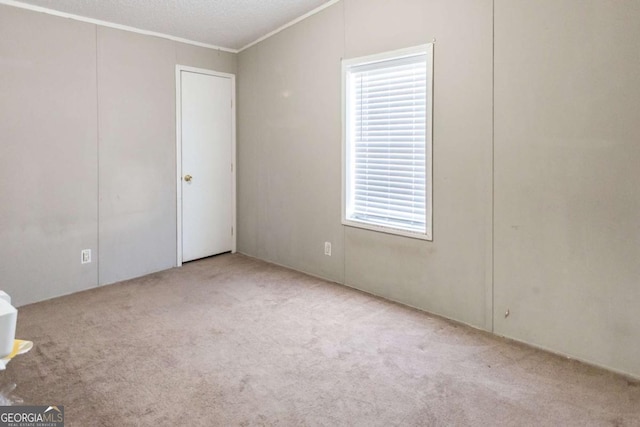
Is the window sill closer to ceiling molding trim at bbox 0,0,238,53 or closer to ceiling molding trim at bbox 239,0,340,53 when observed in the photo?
ceiling molding trim at bbox 239,0,340,53

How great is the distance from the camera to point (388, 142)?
12.0ft

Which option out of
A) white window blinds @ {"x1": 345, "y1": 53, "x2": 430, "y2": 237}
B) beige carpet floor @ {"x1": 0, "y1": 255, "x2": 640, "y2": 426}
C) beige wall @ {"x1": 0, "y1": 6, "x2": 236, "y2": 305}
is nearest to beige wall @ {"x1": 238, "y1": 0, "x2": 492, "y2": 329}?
white window blinds @ {"x1": 345, "y1": 53, "x2": 430, "y2": 237}

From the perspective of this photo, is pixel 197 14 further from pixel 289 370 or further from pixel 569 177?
pixel 569 177

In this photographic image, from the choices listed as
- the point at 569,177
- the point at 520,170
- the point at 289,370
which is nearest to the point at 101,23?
the point at 289,370

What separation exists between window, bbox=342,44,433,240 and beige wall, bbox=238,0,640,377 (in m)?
0.09

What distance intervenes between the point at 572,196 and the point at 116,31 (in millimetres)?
4066

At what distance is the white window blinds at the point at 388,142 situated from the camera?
11.3 ft

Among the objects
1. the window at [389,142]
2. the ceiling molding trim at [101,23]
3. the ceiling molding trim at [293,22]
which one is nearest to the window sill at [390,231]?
the window at [389,142]

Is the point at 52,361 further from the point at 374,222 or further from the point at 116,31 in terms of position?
the point at 116,31

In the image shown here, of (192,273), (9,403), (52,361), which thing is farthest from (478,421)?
(192,273)

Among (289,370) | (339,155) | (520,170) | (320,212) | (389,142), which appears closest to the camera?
(289,370)

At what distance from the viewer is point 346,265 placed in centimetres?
409

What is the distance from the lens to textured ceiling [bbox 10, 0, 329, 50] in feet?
12.0

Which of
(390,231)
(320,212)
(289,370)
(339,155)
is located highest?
(339,155)
